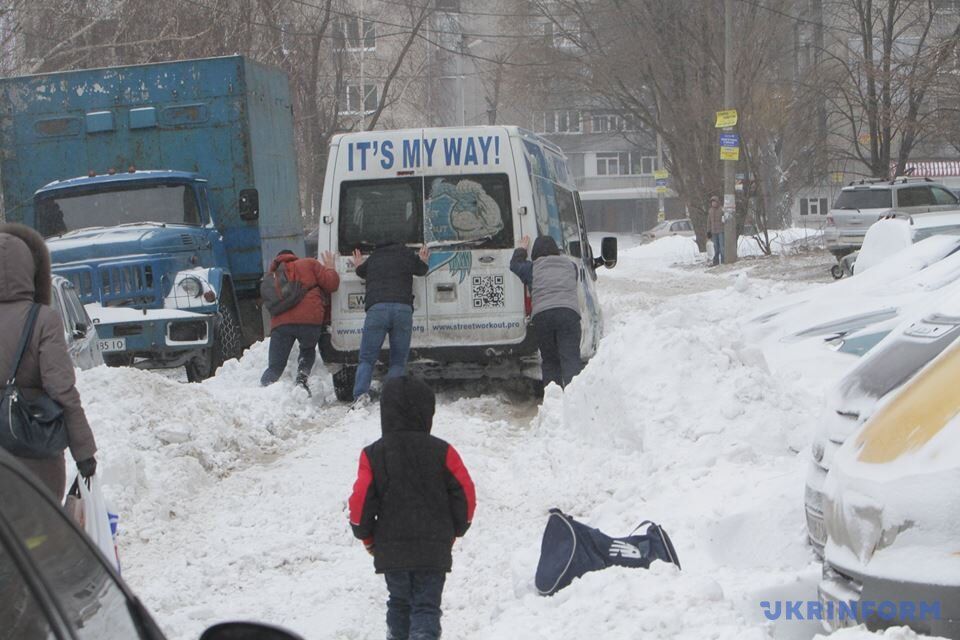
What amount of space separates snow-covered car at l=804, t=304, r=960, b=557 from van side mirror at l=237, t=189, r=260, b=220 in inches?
424

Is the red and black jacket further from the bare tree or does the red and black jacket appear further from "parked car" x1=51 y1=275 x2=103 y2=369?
the bare tree

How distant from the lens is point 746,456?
24.3ft

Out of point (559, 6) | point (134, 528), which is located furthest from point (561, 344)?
point (559, 6)

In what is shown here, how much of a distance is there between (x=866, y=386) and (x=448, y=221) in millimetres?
7121

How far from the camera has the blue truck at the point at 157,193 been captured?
47.1 ft

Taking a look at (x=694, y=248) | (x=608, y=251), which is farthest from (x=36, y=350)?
(x=694, y=248)

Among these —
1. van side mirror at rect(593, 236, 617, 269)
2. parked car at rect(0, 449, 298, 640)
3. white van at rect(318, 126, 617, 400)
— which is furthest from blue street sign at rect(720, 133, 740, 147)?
parked car at rect(0, 449, 298, 640)

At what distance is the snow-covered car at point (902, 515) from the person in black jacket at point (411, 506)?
53.7 inches

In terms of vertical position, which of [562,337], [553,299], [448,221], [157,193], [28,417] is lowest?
[562,337]

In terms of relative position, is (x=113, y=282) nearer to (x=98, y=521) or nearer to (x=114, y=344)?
(x=114, y=344)

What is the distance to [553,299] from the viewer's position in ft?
38.3

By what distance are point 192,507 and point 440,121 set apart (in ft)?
168

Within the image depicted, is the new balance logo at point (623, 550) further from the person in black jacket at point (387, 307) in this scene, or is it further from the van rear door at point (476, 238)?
the van rear door at point (476, 238)

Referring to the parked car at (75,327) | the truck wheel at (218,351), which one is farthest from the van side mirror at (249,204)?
the parked car at (75,327)
